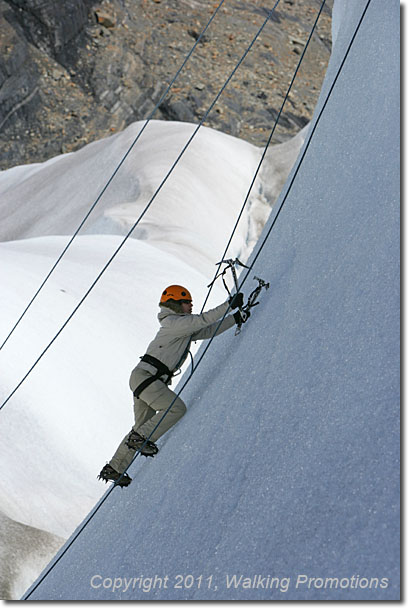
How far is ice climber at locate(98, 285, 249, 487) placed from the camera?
12.9 ft

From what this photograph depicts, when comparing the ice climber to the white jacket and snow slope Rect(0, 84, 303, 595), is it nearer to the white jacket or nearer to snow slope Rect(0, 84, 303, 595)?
the white jacket

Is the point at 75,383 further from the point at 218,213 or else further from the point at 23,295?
the point at 218,213

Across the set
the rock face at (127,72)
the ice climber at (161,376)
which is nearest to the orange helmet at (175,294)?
the ice climber at (161,376)

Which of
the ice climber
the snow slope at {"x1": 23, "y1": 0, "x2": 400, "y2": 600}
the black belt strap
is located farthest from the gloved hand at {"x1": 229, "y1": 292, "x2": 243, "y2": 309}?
the black belt strap

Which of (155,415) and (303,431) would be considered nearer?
(303,431)

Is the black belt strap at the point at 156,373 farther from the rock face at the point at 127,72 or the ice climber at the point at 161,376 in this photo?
the rock face at the point at 127,72

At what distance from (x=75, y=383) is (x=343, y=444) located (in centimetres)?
545

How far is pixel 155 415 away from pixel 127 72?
30512 millimetres

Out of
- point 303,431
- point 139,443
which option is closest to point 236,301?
point 139,443

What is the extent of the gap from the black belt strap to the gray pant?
16 millimetres

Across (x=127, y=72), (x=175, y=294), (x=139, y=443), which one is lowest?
(x=139, y=443)

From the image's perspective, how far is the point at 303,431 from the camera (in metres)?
2.79

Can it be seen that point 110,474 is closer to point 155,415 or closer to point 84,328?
point 155,415

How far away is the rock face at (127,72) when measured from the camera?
3053 cm
